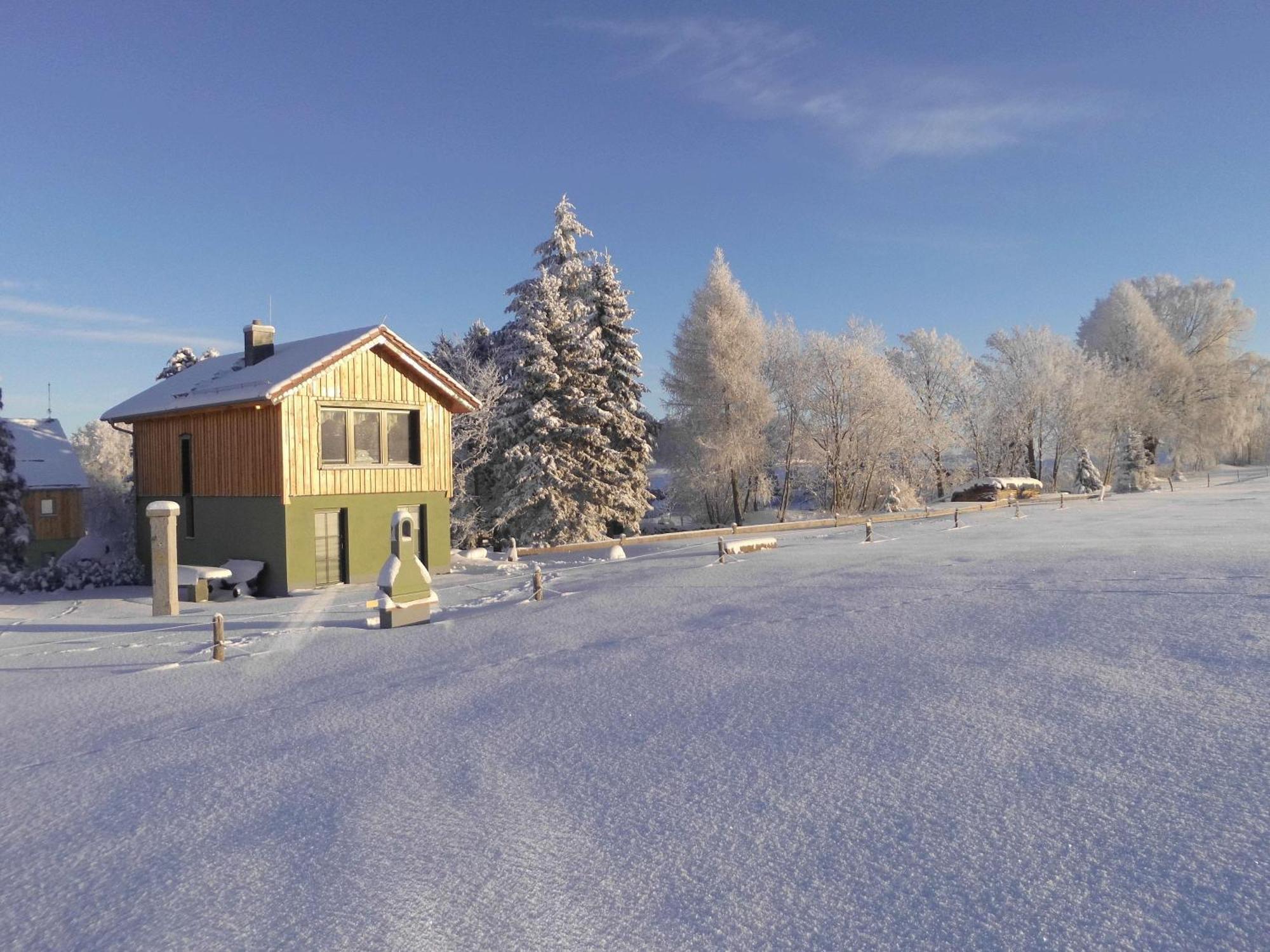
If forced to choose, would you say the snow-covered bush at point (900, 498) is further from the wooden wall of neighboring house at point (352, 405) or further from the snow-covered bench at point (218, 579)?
the snow-covered bench at point (218, 579)

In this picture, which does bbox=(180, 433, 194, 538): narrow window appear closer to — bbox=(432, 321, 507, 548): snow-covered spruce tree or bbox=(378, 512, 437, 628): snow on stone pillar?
bbox=(432, 321, 507, 548): snow-covered spruce tree

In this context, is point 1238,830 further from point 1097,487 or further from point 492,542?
point 1097,487

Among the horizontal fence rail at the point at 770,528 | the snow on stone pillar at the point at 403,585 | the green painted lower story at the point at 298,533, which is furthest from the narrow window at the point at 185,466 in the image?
the snow on stone pillar at the point at 403,585

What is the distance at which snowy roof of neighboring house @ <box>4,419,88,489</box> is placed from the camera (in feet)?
120

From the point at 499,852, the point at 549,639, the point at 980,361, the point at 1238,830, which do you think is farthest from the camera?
the point at 980,361

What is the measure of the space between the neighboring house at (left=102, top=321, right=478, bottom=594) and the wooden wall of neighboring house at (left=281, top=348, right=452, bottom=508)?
3cm

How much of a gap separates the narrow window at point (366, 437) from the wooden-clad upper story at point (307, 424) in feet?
0.09

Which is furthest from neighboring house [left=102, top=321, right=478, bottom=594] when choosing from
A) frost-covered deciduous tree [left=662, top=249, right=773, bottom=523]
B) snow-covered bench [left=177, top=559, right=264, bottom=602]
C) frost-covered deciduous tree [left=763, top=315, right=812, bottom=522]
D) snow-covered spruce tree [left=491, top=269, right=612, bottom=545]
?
frost-covered deciduous tree [left=763, top=315, right=812, bottom=522]

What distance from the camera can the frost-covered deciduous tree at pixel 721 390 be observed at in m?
40.9

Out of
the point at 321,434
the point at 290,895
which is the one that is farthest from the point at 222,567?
the point at 290,895

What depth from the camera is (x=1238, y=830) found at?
4.92 meters

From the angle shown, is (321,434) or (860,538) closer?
(321,434)

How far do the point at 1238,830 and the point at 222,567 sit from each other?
21.8 meters

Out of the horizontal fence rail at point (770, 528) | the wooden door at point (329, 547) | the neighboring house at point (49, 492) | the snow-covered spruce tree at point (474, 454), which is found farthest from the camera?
the neighboring house at point (49, 492)
